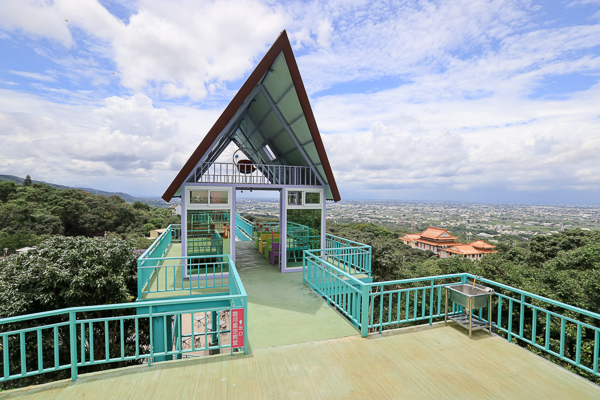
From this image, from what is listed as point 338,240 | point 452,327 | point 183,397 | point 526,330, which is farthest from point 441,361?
point 526,330

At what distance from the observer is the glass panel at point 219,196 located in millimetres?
8941

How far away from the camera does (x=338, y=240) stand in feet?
35.5

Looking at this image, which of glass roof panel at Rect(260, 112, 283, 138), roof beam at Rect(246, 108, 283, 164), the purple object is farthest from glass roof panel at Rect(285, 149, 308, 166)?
the purple object

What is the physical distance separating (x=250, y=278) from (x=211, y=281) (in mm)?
1159

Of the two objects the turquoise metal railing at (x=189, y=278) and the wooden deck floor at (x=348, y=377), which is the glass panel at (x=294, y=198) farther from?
the wooden deck floor at (x=348, y=377)

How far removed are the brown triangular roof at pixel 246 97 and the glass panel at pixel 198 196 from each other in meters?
0.51

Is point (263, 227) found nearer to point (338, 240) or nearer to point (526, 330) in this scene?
point (338, 240)

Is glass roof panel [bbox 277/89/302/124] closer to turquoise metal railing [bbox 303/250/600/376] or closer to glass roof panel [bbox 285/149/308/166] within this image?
glass roof panel [bbox 285/149/308/166]

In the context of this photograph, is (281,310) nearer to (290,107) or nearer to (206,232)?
(206,232)

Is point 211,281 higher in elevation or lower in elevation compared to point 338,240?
lower

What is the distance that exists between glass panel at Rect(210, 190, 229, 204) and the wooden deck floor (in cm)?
534

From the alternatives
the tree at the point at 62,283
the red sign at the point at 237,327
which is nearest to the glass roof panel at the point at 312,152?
the red sign at the point at 237,327

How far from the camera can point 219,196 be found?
9055 millimetres

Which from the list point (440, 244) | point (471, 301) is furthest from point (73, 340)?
point (440, 244)
